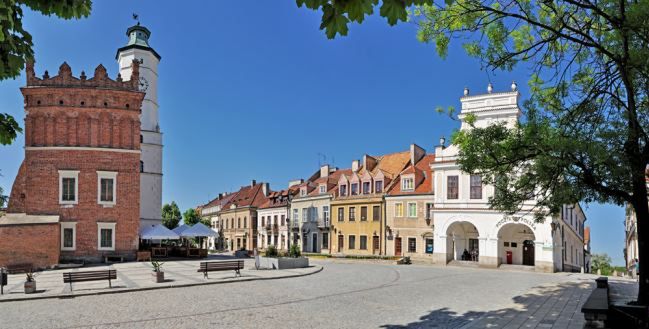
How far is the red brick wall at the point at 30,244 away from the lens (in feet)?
83.4

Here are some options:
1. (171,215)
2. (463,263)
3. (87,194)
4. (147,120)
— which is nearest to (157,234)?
(87,194)

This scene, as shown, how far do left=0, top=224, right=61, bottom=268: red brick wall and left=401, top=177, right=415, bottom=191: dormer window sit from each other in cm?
2614

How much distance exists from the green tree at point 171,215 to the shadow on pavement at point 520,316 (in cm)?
6050

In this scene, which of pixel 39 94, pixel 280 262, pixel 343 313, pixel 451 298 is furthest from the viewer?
pixel 39 94

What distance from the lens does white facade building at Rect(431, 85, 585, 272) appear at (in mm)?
31484

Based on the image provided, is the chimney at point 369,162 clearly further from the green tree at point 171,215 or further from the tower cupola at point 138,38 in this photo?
the green tree at point 171,215

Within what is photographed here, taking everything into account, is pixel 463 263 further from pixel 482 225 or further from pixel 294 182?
pixel 294 182

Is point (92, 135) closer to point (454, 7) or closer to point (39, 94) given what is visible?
point (39, 94)

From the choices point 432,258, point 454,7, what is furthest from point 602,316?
point 432,258

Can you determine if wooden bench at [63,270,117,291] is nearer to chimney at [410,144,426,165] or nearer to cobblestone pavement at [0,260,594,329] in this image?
cobblestone pavement at [0,260,594,329]

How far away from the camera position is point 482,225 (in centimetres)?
3403

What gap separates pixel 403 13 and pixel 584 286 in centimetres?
2007

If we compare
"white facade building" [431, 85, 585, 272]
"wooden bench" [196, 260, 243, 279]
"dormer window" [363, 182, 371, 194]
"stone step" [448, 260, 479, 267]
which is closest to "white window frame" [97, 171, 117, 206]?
"wooden bench" [196, 260, 243, 279]

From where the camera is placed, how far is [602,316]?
Result: 963cm
